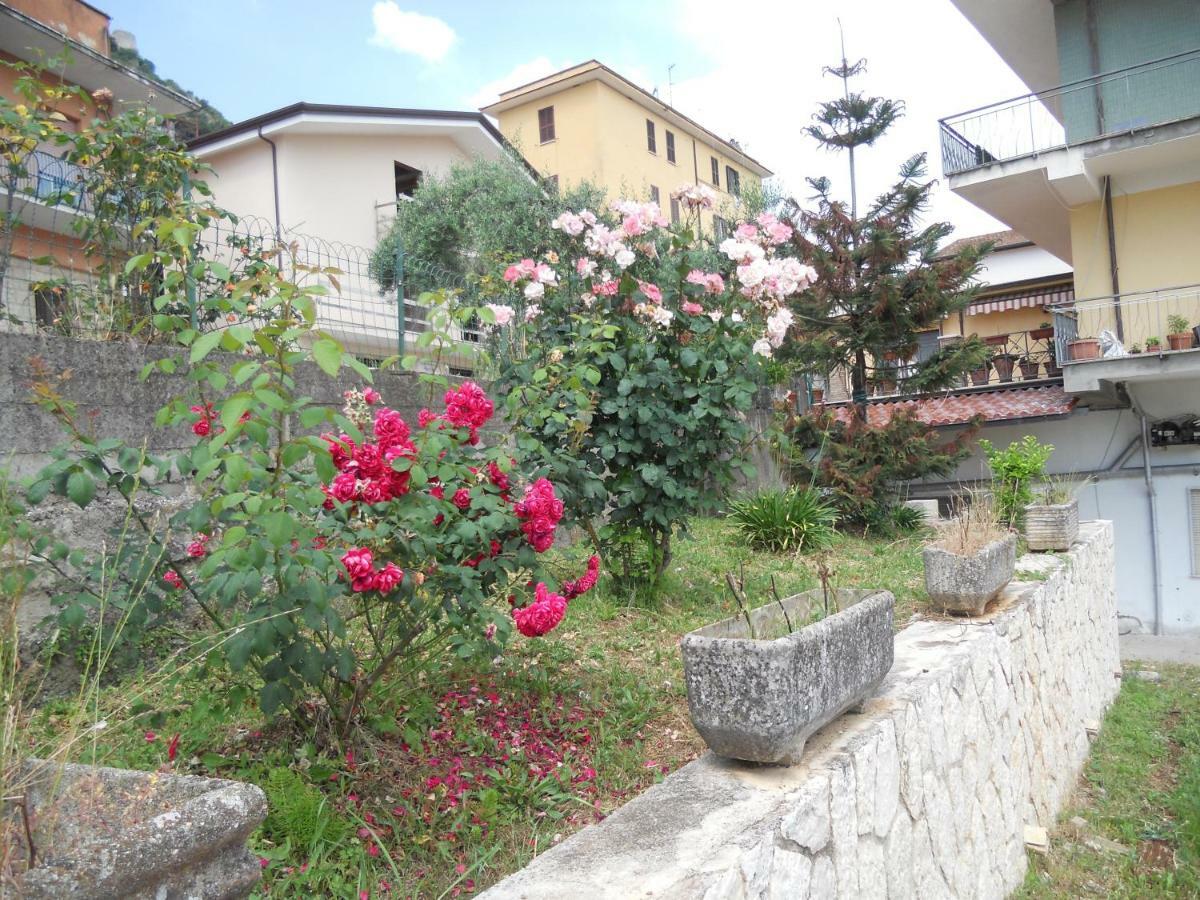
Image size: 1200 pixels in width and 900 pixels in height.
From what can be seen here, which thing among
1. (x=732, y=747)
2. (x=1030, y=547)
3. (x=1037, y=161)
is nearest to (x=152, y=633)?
(x=732, y=747)

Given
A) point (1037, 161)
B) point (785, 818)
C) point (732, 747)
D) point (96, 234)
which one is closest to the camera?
point (785, 818)

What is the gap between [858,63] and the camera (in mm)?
11102

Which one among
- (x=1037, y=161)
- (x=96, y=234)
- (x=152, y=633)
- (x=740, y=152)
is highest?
(x=740, y=152)

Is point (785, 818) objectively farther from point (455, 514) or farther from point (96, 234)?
point (96, 234)

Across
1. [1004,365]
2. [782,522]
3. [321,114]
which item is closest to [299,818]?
[782,522]

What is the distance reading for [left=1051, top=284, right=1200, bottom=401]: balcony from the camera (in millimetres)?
11047

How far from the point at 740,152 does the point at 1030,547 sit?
76.6 feet

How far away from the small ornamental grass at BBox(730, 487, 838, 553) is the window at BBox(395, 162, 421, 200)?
11305 millimetres

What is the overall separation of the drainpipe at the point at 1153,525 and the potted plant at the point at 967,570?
30.1ft

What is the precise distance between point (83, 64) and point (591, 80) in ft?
41.7

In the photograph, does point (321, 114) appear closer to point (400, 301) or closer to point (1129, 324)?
point (400, 301)

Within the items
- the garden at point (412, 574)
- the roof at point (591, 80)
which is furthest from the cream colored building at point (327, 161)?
the garden at point (412, 574)

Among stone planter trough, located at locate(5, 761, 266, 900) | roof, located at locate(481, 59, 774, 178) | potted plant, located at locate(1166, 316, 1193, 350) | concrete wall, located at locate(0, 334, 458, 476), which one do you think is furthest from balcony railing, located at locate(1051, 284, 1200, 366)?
roof, located at locate(481, 59, 774, 178)

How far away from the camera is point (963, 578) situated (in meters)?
4.51
